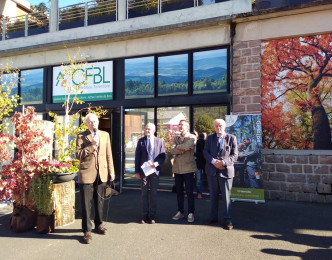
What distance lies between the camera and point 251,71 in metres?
7.22

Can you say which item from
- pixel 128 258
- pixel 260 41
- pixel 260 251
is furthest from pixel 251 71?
pixel 128 258

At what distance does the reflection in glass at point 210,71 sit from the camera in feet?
25.1

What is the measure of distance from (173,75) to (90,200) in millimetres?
5004

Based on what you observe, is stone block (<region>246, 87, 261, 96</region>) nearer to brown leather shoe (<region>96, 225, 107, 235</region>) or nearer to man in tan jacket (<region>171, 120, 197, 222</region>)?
man in tan jacket (<region>171, 120, 197, 222</region>)

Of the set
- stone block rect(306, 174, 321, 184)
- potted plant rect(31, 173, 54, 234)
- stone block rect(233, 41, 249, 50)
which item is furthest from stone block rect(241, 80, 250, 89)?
potted plant rect(31, 173, 54, 234)

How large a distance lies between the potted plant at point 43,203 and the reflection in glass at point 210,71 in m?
4.89

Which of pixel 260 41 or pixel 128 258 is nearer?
pixel 128 258

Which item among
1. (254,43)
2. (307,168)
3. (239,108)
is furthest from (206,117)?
(307,168)

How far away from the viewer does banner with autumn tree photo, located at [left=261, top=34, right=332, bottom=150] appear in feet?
21.8

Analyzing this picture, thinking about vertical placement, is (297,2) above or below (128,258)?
above

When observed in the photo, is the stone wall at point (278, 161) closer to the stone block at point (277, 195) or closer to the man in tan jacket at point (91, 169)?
the stone block at point (277, 195)

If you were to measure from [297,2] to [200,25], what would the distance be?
2536mm

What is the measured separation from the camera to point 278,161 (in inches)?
273

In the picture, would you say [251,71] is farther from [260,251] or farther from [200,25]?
[260,251]
